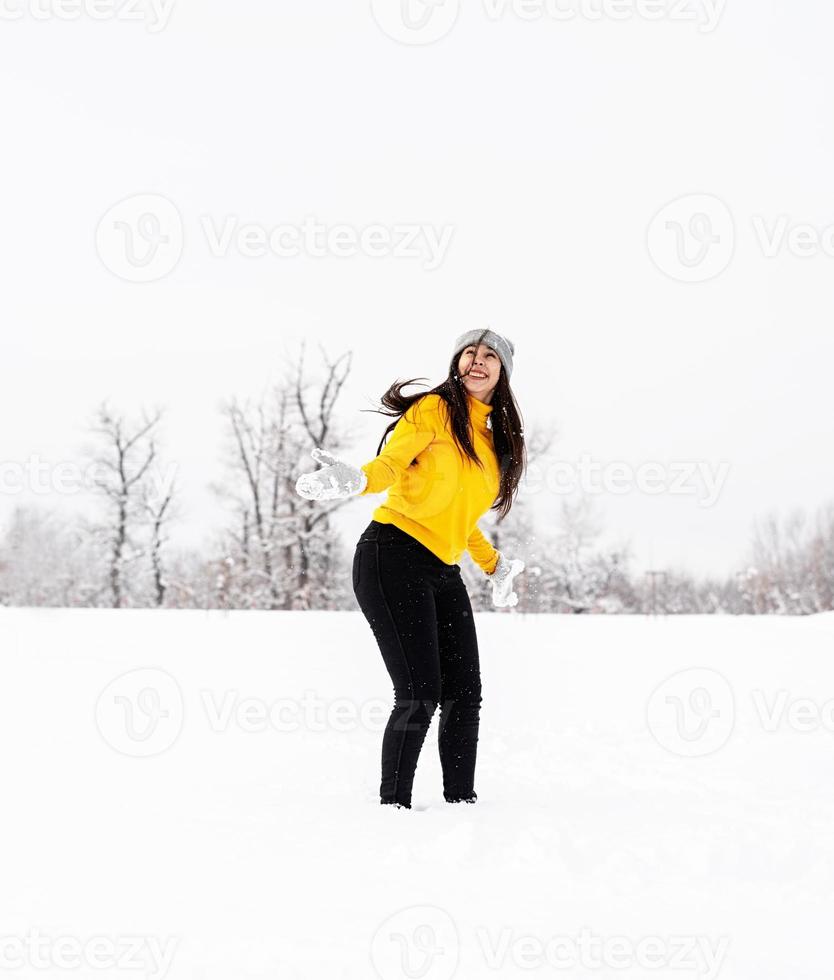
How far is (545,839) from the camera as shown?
252 cm

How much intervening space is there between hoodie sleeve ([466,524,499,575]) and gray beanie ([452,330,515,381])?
0.70m

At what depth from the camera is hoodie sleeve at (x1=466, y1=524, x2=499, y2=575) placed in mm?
3773

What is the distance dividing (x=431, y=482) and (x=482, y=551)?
0.74m

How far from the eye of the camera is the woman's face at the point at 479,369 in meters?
3.41

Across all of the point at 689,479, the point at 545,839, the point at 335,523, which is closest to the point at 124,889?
the point at 545,839

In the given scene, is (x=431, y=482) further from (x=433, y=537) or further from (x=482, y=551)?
(x=482, y=551)

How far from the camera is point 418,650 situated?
312 cm

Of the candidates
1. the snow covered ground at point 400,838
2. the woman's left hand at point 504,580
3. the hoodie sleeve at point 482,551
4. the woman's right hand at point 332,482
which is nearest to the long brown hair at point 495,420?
the hoodie sleeve at point 482,551

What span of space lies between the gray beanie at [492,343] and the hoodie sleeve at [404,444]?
30 cm

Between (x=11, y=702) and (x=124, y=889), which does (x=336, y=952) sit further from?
(x=11, y=702)

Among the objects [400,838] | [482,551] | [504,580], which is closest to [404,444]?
[482,551]

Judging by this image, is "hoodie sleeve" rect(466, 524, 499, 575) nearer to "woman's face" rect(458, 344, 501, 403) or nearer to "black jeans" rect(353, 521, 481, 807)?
"black jeans" rect(353, 521, 481, 807)

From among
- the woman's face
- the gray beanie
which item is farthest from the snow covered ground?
the gray beanie

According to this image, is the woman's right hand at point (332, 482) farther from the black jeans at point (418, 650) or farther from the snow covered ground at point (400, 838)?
the snow covered ground at point (400, 838)
